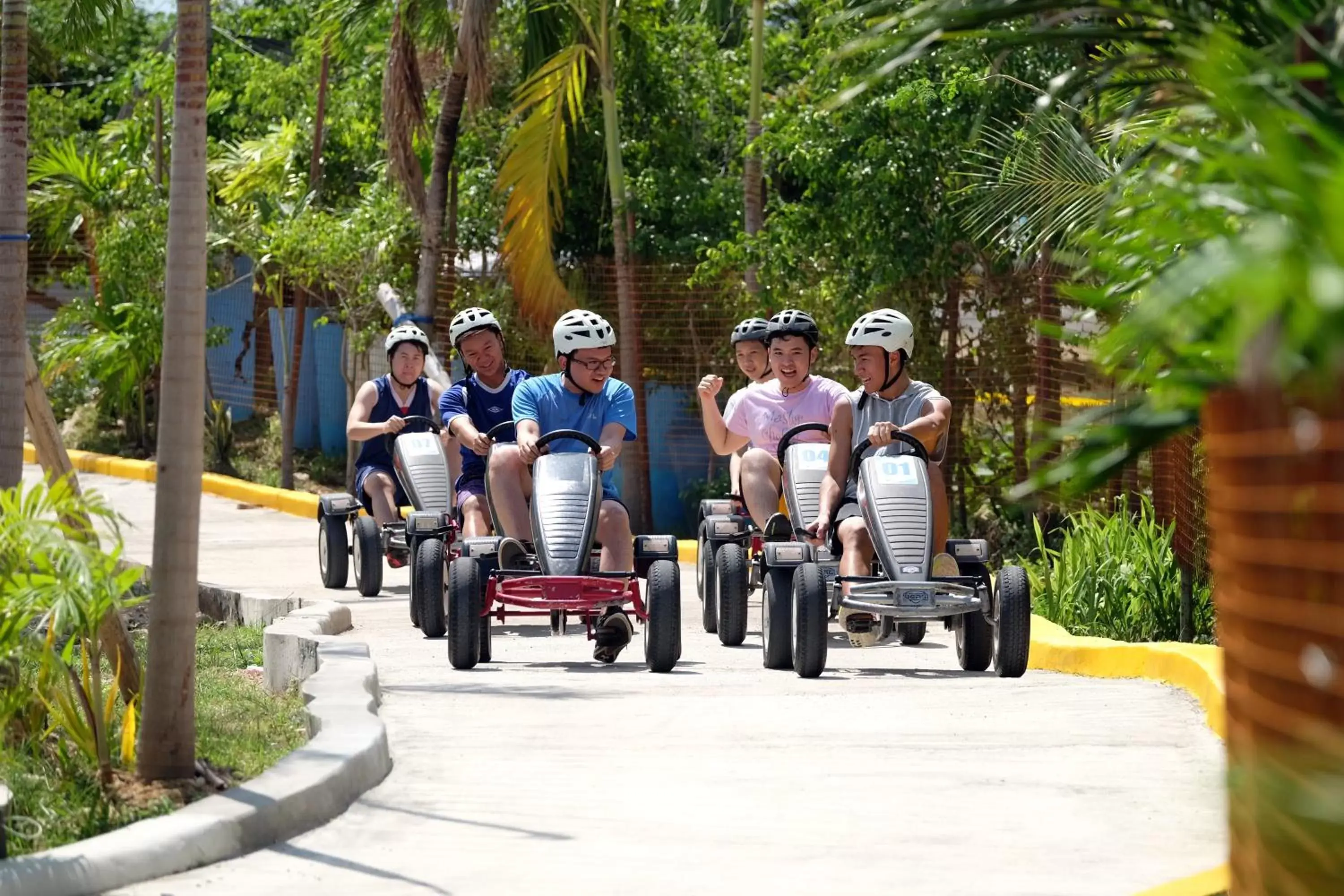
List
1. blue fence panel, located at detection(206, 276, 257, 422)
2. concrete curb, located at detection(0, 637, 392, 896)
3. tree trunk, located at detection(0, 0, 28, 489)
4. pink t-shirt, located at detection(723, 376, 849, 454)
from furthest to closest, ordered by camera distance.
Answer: blue fence panel, located at detection(206, 276, 257, 422)
pink t-shirt, located at detection(723, 376, 849, 454)
tree trunk, located at detection(0, 0, 28, 489)
concrete curb, located at detection(0, 637, 392, 896)

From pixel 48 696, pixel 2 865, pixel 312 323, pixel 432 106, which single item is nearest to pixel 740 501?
pixel 48 696

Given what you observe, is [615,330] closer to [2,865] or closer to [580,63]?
[580,63]

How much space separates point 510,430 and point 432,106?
32.6ft

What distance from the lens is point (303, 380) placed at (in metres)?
23.5

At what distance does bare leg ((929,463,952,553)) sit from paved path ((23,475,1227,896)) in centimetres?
60

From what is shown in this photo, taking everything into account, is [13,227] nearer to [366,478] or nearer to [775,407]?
[775,407]

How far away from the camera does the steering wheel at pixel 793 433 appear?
1048 centimetres

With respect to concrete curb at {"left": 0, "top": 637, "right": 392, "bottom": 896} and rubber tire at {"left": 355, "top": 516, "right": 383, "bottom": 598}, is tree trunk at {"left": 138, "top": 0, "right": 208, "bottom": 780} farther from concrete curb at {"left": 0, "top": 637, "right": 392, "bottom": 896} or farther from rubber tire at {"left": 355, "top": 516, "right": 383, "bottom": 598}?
rubber tire at {"left": 355, "top": 516, "right": 383, "bottom": 598}

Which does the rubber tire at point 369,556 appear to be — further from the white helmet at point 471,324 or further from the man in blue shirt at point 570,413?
the man in blue shirt at point 570,413

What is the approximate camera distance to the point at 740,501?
1155 centimetres

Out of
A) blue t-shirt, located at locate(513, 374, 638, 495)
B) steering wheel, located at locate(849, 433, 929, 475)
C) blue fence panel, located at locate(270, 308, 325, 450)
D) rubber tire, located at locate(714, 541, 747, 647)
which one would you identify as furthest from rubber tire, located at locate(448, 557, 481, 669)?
blue fence panel, located at locate(270, 308, 325, 450)

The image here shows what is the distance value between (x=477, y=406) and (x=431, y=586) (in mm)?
1580

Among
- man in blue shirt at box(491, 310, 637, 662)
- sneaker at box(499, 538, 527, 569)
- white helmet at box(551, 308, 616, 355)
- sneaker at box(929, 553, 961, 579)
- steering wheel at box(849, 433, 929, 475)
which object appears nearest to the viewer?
sneaker at box(929, 553, 961, 579)

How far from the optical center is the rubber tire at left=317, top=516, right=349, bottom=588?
13500mm
